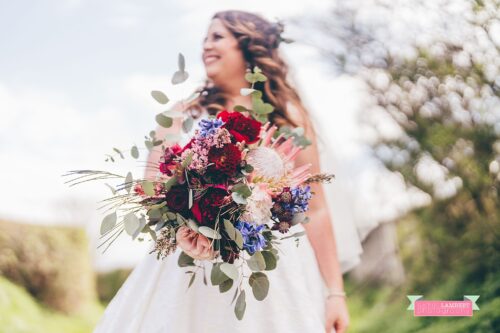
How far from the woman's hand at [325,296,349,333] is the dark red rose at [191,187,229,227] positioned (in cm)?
65

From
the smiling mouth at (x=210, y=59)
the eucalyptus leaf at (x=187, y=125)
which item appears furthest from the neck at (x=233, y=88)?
the eucalyptus leaf at (x=187, y=125)

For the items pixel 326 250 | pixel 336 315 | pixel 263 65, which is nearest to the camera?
pixel 336 315

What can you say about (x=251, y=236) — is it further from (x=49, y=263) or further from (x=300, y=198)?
(x=49, y=263)

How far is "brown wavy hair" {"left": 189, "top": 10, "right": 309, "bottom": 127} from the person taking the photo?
2.33 m

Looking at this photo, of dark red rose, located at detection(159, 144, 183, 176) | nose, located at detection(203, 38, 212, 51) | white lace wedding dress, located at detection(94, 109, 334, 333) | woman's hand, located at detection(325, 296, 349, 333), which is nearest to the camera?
dark red rose, located at detection(159, 144, 183, 176)

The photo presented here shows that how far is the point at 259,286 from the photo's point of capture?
4.91 ft

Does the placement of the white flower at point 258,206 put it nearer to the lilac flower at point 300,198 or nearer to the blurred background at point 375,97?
the lilac flower at point 300,198

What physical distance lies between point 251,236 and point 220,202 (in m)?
0.12

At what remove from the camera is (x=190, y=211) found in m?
1.46

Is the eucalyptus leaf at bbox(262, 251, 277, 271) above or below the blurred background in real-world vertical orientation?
below

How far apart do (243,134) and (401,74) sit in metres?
2.83

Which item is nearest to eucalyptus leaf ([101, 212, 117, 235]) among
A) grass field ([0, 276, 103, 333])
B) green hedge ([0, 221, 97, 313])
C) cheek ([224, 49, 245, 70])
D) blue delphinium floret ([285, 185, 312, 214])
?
blue delphinium floret ([285, 185, 312, 214])

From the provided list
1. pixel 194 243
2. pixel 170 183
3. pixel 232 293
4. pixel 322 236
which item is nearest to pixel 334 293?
pixel 322 236

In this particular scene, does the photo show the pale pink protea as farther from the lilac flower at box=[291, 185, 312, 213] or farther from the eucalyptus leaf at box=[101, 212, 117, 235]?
the eucalyptus leaf at box=[101, 212, 117, 235]
